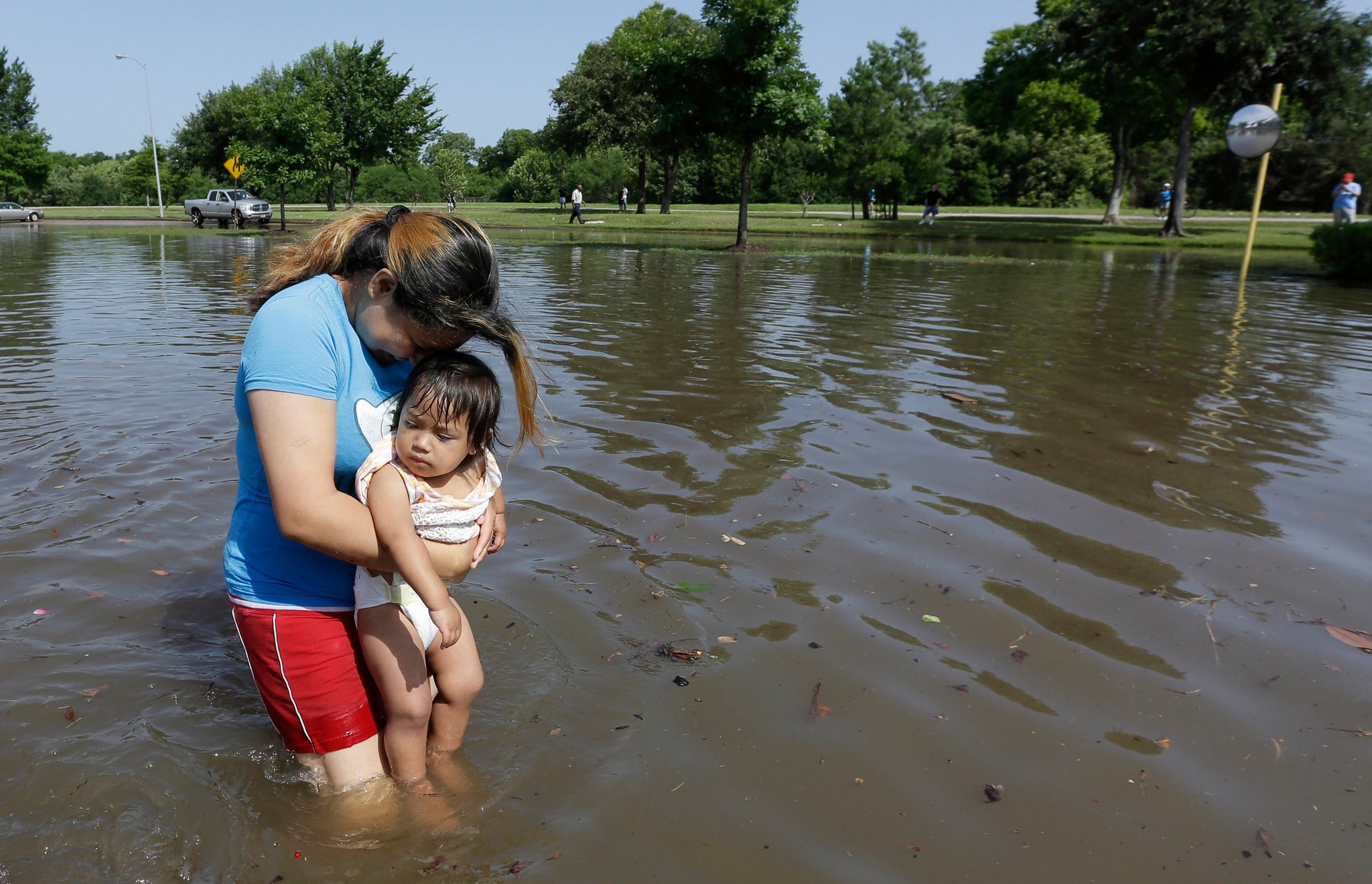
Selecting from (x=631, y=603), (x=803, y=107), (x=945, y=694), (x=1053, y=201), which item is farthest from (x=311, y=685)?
(x=1053, y=201)

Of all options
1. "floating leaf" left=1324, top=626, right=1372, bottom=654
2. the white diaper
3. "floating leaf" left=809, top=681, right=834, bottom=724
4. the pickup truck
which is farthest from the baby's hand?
the pickup truck

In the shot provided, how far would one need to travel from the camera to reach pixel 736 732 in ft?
11.1

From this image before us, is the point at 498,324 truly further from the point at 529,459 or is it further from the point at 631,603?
the point at 529,459

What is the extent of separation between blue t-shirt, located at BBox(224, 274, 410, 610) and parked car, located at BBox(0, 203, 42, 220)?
54772 millimetres

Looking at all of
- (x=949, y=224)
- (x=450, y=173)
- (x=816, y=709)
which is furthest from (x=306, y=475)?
(x=450, y=173)

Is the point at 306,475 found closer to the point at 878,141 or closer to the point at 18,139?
the point at 878,141

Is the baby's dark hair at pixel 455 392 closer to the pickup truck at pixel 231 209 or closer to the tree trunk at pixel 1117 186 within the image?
the tree trunk at pixel 1117 186

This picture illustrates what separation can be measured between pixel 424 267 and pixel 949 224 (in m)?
41.1

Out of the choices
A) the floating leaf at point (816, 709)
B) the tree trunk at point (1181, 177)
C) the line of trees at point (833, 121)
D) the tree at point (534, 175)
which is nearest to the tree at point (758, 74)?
the line of trees at point (833, 121)

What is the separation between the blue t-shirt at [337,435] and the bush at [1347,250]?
73.1ft

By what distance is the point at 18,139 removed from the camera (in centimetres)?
5828

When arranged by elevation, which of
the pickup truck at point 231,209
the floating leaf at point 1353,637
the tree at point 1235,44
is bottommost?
the floating leaf at point 1353,637

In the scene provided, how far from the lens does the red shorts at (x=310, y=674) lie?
109 inches

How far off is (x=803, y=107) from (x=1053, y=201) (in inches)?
1514
